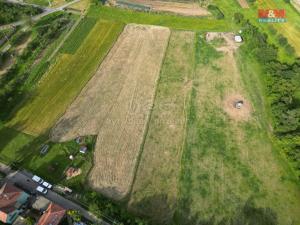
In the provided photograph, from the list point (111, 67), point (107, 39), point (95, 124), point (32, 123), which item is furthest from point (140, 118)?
point (107, 39)

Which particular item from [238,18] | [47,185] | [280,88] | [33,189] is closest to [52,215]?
[47,185]

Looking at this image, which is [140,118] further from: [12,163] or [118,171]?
[12,163]

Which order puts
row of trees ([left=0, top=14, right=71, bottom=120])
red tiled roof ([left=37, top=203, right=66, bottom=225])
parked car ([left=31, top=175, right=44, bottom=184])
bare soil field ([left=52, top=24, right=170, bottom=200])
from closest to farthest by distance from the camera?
red tiled roof ([left=37, top=203, right=66, bottom=225])
parked car ([left=31, top=175, right=44, bottom=184])
bare soil field ([left=52, top=24, right=170, bottom=200])
row of trees ([left=0, top=14, right=71, bottom=120])

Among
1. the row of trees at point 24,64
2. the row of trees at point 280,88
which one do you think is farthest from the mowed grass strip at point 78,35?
the row of trees at point 280,88

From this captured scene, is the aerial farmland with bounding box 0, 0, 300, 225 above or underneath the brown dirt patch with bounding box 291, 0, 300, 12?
underneath

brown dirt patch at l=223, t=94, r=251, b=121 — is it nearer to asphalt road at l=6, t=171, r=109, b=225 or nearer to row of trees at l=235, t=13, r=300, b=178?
row of trees at l=235, t=13, r=300, b=178

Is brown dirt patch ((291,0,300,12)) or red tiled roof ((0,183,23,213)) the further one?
brown dirt patch ((291,0,300,12))

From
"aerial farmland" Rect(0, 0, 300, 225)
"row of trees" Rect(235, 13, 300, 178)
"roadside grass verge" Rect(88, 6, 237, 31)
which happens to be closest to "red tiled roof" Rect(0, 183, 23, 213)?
"aerial farmland" Rect(0, 0, 300, 225)

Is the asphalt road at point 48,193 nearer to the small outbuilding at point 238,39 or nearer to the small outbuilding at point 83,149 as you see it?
the small outbuilding at point 83,149
